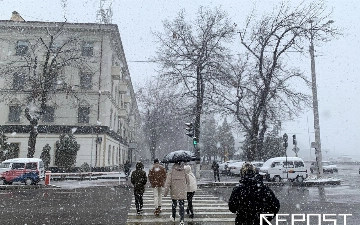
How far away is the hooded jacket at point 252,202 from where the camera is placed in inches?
161

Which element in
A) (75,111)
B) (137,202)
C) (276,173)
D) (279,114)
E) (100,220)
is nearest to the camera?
(100,220)

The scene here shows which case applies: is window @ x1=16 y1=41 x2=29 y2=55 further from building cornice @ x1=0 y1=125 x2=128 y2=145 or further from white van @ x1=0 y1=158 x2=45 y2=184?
white van @ x1=0 y1=158 x2=45 y2=184

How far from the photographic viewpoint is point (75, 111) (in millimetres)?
35344

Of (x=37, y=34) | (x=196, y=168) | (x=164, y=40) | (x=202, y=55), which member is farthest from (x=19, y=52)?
(x=196, y=168)

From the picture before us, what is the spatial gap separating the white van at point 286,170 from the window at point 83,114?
20062 mm

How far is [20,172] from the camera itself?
75.6 feet

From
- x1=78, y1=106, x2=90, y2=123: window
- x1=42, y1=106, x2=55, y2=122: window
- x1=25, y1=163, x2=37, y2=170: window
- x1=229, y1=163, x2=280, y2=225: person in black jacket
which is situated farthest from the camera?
x1=78, y1=106, x2=90, y2=123: window

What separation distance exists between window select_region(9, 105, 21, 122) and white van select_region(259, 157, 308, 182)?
2621 cm

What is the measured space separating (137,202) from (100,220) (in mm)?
1419

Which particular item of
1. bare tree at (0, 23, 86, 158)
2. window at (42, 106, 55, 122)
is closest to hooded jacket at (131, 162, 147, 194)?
bare tree at (0, 23, 86, 158)

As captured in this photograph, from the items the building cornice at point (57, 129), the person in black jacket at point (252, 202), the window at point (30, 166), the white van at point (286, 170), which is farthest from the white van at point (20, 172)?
the person in black jacket at point (252, 202)

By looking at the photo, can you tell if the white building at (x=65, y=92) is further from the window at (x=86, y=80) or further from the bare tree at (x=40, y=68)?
the bare tree at (x=40, y=68)

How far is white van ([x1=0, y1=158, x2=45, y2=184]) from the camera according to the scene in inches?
905

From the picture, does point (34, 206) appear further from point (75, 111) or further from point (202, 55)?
point (75, 111)
